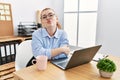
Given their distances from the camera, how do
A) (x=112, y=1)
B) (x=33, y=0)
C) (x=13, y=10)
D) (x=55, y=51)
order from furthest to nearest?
(x=33, y=0), (x=13, y=10), (x=112, y=1), (x=55, y=51)

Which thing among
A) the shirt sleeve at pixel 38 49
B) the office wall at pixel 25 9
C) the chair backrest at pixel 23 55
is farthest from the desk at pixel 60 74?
the office wall at pixel 25 9

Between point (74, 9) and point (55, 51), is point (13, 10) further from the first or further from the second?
point (55, 51)

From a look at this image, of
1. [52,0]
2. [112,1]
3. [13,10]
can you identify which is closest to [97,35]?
[112,1]

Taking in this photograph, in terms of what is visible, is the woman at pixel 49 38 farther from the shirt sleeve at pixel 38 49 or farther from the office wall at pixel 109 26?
the office wall at pixel 109 26

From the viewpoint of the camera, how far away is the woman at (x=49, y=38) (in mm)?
1239

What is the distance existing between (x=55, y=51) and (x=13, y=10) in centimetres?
183

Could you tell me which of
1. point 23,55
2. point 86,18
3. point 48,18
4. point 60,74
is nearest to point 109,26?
point 86,18

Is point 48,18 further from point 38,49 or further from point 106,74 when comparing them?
point 106,74

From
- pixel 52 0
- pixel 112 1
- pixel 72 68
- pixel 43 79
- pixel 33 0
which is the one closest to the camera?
pixel 43 79

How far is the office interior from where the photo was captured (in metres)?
2.52

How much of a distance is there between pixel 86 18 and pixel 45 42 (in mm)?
1740

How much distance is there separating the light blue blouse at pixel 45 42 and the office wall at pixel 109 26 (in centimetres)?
140

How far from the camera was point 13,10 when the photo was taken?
106 inches

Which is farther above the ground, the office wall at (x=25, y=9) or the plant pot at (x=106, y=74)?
the office wall at (x=25, y=9)
